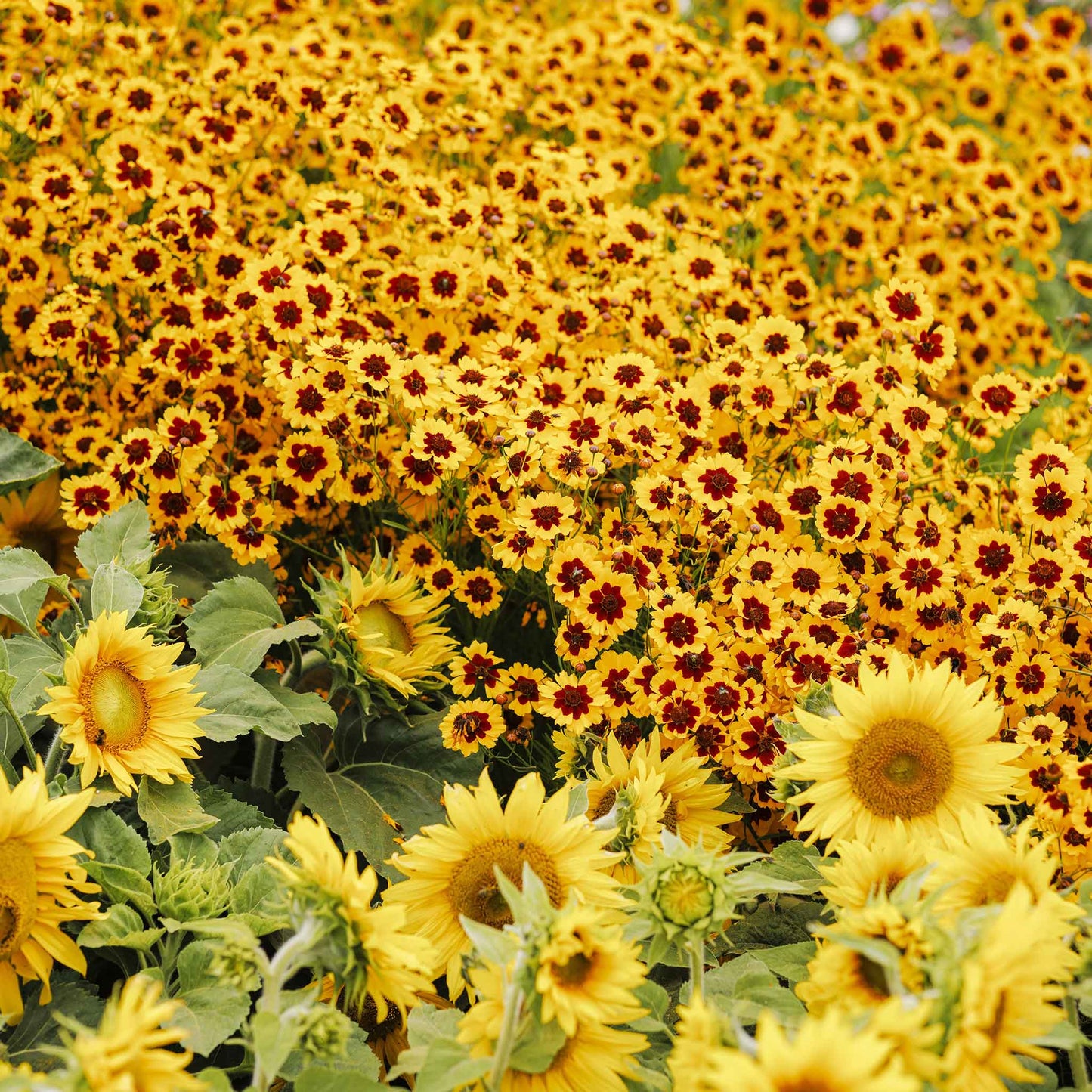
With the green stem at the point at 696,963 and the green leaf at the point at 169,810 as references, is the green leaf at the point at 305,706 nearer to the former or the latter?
the green leaf at the point at 169,810

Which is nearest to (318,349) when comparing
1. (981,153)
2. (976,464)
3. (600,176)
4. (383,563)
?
(383,563)

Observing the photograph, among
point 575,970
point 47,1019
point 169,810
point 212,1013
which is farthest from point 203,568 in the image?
point 575,970

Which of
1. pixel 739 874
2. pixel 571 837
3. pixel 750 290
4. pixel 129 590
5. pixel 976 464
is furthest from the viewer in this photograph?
pixel 750 290

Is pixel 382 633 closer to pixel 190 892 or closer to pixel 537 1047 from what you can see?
pixel 190 892

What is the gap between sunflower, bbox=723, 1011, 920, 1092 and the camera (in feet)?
3.11

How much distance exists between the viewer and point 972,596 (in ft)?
7.07

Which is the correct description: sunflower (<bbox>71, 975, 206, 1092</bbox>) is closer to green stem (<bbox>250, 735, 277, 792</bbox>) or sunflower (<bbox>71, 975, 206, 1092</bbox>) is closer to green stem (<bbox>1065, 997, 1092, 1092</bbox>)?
green stem (<bbox>1065, 997, 1092, 1092</bbox>)

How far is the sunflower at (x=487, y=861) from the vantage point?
1472 millimetres

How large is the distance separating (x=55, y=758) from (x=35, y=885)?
421 mm

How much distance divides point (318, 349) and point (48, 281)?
3.04ft

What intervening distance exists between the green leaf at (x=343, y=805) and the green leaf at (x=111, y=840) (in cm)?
37

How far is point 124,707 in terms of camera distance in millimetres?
1679

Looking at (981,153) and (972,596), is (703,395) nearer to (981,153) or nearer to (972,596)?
(972,596)

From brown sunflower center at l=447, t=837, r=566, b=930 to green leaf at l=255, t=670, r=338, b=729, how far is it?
52 cm
